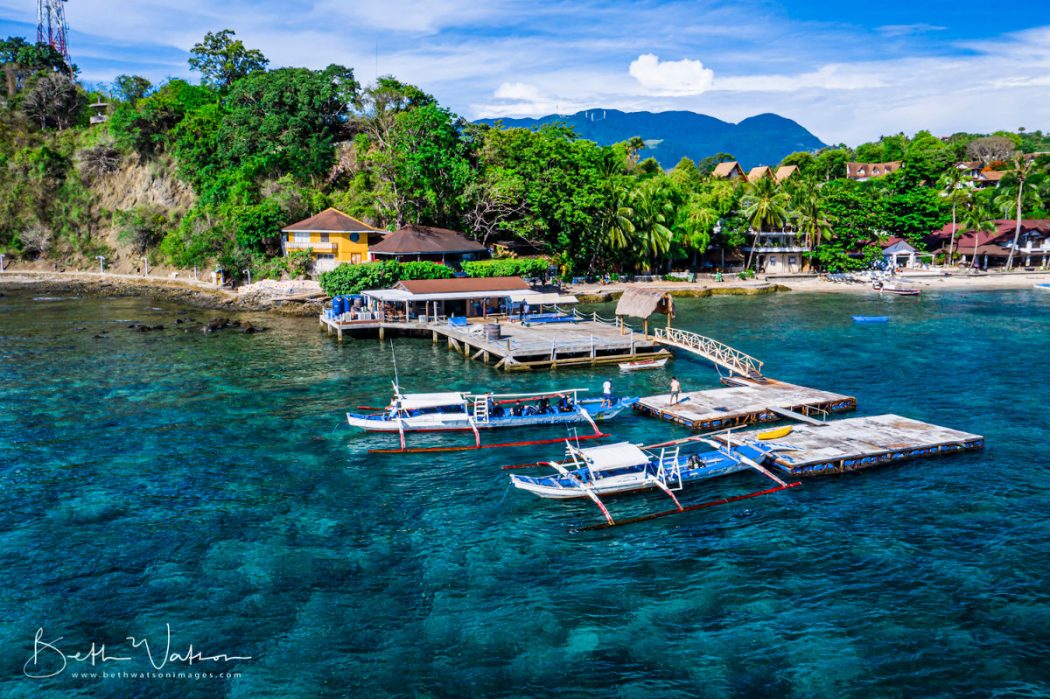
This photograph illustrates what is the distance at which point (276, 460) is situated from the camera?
34.8 metres

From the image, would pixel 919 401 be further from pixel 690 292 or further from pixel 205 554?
pixel 690 292

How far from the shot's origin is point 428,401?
127ft

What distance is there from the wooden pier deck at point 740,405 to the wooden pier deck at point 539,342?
10570 millimetres

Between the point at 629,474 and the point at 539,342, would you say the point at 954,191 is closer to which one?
the point at 539,342

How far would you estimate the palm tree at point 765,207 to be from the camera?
10588 centimetres

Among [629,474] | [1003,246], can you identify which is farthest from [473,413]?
[1003,246]

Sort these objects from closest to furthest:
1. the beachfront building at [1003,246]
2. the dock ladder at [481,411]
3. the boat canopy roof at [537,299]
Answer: the dock ladder at [481,411], the boat canopy roof at [537,299], the beachfront building at [1003,246]

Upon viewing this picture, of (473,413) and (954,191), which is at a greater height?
(954,191)

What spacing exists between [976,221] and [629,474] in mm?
106680

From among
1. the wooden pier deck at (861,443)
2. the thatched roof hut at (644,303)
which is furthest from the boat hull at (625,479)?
the thatched roof hut at (644,303)

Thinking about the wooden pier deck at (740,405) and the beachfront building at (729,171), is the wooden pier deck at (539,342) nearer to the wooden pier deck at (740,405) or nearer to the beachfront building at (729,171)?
the wooden pier deck at (740,405)

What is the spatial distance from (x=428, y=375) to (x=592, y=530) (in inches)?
987

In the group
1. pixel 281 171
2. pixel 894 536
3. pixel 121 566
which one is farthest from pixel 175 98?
pixel 894 536

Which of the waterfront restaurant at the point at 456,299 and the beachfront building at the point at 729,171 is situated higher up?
the beachfront building at the point at 729,171
